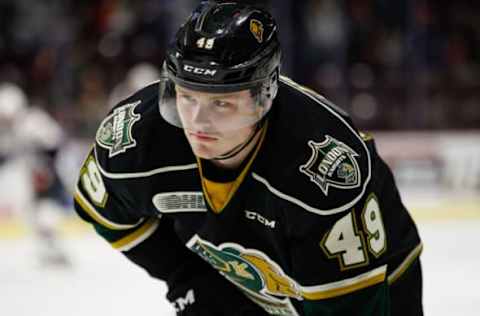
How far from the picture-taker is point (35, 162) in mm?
5992

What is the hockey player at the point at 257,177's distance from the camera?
1.99 meters

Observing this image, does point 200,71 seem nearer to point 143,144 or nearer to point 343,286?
point 143,144

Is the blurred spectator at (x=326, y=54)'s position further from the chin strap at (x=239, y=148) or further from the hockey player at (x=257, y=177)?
the chin strap at (x=239, y=148)

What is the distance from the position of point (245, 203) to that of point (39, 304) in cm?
252

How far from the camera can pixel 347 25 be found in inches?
307

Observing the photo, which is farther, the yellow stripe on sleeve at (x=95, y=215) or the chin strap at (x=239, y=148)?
the yellow stripe on sleeve at (x=95, y=215)

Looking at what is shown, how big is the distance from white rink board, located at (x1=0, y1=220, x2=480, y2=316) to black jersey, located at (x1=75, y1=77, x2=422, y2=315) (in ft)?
5.55

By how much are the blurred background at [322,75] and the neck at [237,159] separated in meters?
3.96

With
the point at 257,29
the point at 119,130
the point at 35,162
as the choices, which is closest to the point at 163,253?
the point at 119,130

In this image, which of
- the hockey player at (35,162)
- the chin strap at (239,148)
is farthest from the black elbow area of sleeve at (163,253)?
the hockey player at (35,162)

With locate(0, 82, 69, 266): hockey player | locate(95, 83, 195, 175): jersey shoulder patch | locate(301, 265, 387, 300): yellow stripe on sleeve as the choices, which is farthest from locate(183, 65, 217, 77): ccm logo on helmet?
locate(0, 82, 69, 266): hockey player

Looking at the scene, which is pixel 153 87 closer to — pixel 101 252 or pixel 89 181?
pixel 89 181


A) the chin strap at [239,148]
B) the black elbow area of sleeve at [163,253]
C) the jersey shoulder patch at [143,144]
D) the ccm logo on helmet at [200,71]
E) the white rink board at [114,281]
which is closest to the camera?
the ccm logo on helmet at [200,71]

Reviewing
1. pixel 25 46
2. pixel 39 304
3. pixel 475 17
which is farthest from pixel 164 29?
pixel 39 304
